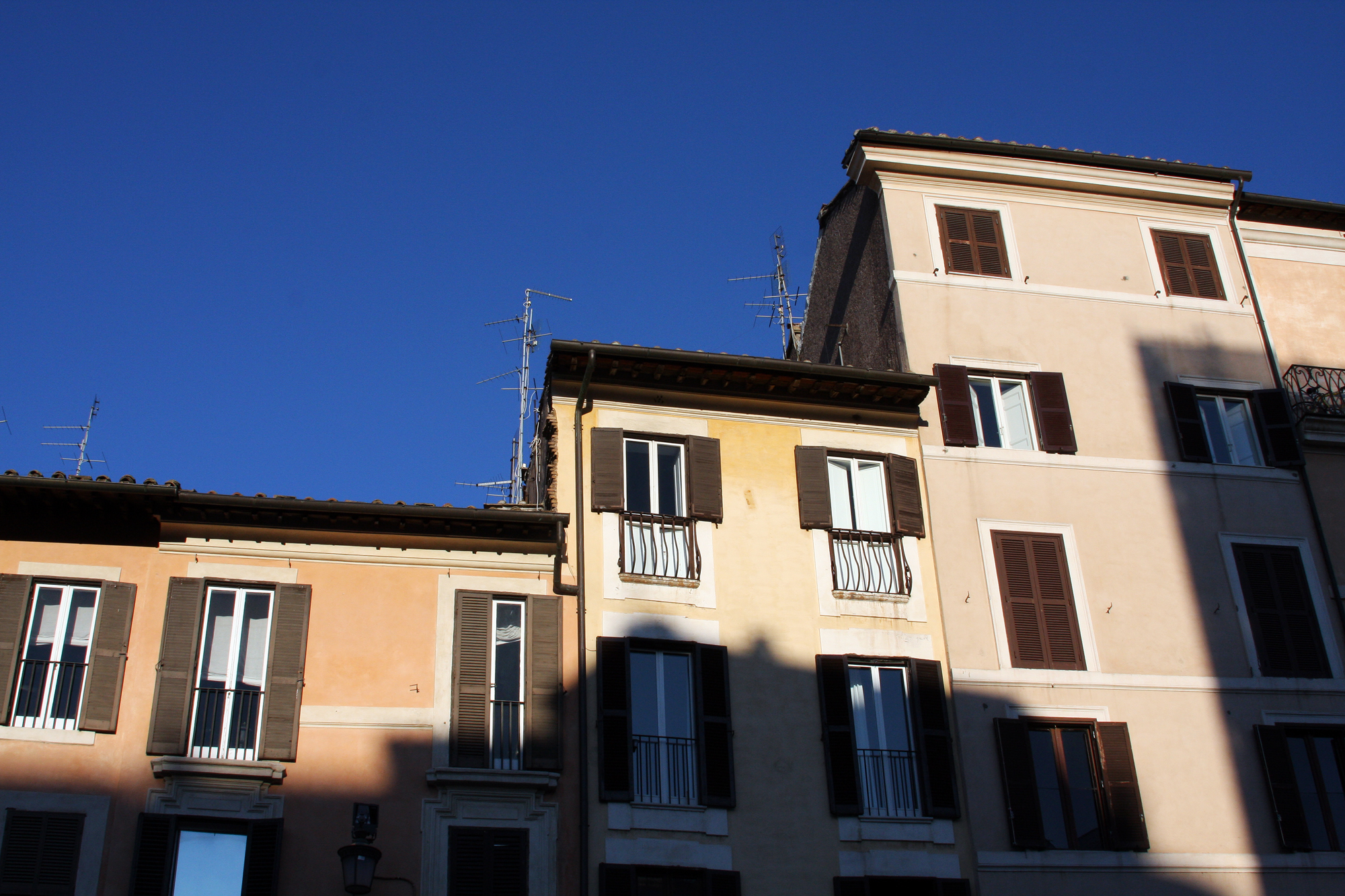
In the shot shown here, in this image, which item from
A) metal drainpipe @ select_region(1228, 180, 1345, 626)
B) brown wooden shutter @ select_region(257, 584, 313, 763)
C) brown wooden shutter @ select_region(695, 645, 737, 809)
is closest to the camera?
brown wooden shutter @ select_region(257, 584, 313, 763)

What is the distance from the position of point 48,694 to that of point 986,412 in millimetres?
13545

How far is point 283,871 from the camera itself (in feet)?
50.3

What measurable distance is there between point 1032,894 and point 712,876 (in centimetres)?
407

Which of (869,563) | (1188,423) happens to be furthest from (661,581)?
(1188,423)

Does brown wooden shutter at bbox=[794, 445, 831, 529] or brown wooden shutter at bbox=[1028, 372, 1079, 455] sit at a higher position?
brown wooden shutter at bbox=[1028, 372, 1079, 455]

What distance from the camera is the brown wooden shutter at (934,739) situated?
17.3 metres

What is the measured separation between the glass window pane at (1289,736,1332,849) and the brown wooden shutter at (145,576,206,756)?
14.4m

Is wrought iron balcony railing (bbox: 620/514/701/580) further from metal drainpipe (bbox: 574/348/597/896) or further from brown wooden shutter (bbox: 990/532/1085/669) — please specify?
brown wooden shutter (bbox: 990/532/1085/669)

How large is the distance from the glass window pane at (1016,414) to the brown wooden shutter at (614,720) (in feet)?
23.6

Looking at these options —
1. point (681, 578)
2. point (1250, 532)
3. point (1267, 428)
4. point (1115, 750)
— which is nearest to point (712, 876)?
point (681, 578)

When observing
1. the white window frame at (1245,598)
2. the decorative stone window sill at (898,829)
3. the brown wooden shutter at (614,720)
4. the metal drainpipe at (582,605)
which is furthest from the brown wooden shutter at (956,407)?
the brown wooden shutter at (614,720)

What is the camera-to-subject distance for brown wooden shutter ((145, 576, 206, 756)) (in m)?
15.8

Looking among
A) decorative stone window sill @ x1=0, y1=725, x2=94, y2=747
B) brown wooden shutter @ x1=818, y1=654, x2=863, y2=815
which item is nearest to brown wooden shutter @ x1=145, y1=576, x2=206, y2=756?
decorative stone window sill @ x1=0, y1=725, x2=94, y2=747

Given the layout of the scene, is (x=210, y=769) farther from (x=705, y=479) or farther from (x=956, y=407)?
(x=956, y=407)
